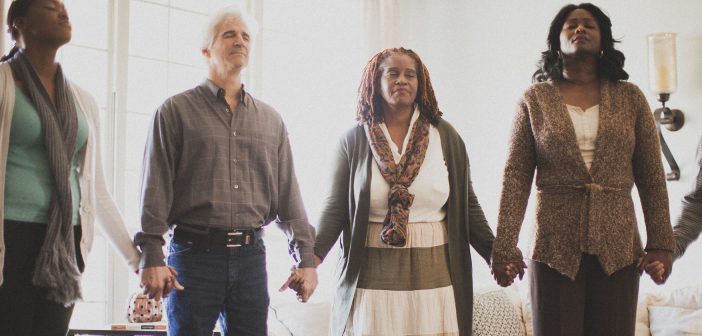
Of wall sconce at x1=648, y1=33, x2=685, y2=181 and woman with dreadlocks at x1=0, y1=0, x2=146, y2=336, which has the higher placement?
wall sconce at x1=648, y1=33, x2=685, y2=181

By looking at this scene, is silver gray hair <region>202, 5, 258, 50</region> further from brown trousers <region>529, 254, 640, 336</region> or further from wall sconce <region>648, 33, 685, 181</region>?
wall sconce <region>648, 33, 685, 181</region>

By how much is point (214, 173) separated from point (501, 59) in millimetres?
3029

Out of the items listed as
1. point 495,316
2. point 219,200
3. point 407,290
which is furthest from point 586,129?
point 495,316

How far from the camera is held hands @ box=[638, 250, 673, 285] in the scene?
204cm

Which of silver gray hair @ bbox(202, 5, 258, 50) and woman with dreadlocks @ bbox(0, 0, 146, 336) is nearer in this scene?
woman with dreadlocks @ bbox(0, 0, 146, 336)

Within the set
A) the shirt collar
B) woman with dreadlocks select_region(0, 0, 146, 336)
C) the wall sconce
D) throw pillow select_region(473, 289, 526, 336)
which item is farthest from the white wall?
woman with dreadlocks select_region(0, 0, 146, 336)

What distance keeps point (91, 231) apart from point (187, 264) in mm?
323

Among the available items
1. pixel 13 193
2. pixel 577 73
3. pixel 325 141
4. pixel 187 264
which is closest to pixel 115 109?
pixel 325 141

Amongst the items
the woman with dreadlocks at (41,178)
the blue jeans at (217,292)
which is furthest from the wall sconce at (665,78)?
the woman with dreadlocks at (41,178)

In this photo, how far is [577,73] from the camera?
214 cm

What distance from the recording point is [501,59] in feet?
15.6

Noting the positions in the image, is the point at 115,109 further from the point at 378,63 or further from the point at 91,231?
the point at 91,231

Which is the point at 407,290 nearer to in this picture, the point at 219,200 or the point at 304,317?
the point at 219,200

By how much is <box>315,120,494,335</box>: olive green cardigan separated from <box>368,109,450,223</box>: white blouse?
2cm
